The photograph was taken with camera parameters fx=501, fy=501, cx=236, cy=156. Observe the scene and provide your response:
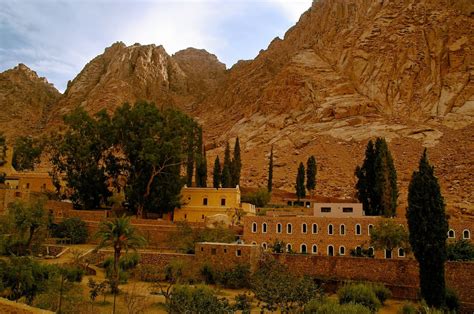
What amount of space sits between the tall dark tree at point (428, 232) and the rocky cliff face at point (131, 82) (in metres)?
92.1

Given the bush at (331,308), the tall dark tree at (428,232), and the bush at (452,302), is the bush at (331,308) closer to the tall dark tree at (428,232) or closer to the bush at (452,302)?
the tall dark tree at (428,232)

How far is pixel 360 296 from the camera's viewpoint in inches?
1183

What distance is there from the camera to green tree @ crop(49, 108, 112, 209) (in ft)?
158

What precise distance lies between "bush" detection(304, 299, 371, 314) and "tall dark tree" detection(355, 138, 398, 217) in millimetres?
20327

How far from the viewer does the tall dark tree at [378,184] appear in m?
45.9

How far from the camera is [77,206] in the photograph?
163 feet

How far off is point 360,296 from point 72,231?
24.3 m

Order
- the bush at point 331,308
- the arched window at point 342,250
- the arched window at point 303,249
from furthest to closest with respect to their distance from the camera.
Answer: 1. the arched window at point 303,249
2. the arched window at point 342,250
3. the bush at point 331,308

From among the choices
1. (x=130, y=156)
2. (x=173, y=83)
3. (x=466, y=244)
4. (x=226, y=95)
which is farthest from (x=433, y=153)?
(x=173, y=83)

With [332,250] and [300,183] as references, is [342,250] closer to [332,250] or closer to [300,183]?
[332,250]

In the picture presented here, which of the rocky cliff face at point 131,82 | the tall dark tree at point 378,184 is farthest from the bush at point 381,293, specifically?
the rocky cliff face at point 131,82

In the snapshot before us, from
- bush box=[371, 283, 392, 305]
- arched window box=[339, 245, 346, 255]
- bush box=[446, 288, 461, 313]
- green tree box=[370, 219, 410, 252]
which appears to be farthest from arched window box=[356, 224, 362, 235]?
bush box=[446, 288, 461, 313]

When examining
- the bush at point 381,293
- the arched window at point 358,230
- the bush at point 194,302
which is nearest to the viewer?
the bush at point 194,302

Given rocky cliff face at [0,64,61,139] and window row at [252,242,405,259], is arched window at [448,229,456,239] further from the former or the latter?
rocky cliff face at [0,64,61,139]
